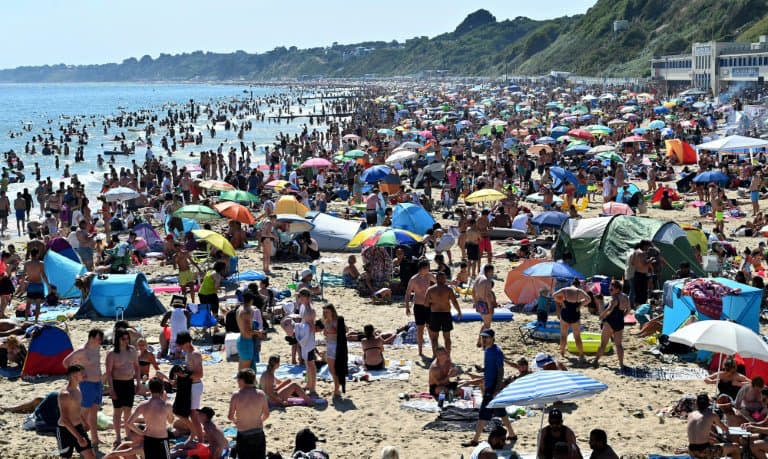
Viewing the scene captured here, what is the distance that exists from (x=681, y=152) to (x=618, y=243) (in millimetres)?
15421

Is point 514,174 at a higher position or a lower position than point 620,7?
lower

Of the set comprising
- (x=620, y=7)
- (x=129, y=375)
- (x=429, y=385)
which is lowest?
(x=429, y=385)

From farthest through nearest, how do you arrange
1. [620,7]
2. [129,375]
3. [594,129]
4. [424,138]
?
[620,7]
[424,138]
[594,129]
[129,375]

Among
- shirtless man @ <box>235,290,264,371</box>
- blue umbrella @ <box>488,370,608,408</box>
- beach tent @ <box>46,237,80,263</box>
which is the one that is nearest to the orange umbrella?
beach tent @ <box>46,237,80,263</box>

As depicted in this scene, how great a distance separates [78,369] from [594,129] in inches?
1060

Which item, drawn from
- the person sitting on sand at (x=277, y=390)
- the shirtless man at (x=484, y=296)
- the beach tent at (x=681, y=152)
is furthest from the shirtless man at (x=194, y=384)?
the beach tent at (x=681, y=152)

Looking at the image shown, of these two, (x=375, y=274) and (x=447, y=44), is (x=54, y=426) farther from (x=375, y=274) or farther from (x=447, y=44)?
(x=447, y=44)

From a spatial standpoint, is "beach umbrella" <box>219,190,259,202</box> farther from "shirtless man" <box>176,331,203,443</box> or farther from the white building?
the white building

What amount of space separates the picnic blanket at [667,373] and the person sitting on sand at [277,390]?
3.48 metres

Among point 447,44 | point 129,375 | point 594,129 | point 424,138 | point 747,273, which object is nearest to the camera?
point 129,375

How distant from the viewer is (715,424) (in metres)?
7.15

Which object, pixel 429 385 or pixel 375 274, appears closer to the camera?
pixel 429 385

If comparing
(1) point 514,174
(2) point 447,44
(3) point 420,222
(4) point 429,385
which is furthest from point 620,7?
(4) point 429,385

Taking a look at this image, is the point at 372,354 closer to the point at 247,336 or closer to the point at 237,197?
the point at 247,336
